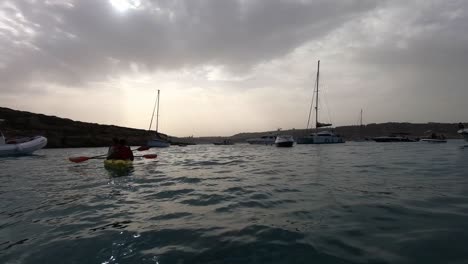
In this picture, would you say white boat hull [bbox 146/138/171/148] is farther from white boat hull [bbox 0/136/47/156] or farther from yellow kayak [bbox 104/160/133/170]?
yellow kayak [bbox 104/160/133/170]

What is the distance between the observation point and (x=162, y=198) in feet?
32.0

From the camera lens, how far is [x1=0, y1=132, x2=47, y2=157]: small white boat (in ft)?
109

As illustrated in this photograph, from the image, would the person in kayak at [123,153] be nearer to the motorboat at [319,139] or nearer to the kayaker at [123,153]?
the kayaker at [123,153]

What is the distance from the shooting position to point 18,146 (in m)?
34.6

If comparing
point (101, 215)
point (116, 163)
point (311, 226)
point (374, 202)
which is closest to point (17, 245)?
point (101, 215)

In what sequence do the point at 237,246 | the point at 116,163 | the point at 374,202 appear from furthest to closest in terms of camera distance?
the point at 116,163, the point at 374,202, the point at 237,246

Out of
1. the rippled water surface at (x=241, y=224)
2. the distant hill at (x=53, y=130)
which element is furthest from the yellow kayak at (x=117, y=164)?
the distant hill at (x=53, y=130)

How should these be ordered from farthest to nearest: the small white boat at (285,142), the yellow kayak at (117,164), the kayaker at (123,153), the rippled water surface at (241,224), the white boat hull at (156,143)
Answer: the white boat hull at (156,143) → the small white boat at (285,142) → the kayaker at (123,153) → the yellow kayak at (117,164) → the rippled water surface at (241,224)

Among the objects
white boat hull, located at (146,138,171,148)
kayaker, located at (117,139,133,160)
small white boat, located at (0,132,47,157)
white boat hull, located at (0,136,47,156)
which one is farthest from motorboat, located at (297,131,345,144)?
kayaker, located at (117,139,133,160)

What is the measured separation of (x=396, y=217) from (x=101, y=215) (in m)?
7.57

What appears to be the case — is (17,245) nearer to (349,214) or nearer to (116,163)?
(349,214)

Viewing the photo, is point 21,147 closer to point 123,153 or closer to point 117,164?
point 123,153

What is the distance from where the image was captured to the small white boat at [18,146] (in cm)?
3316

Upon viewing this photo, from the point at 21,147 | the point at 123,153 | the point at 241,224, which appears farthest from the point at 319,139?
the point at 241,224
